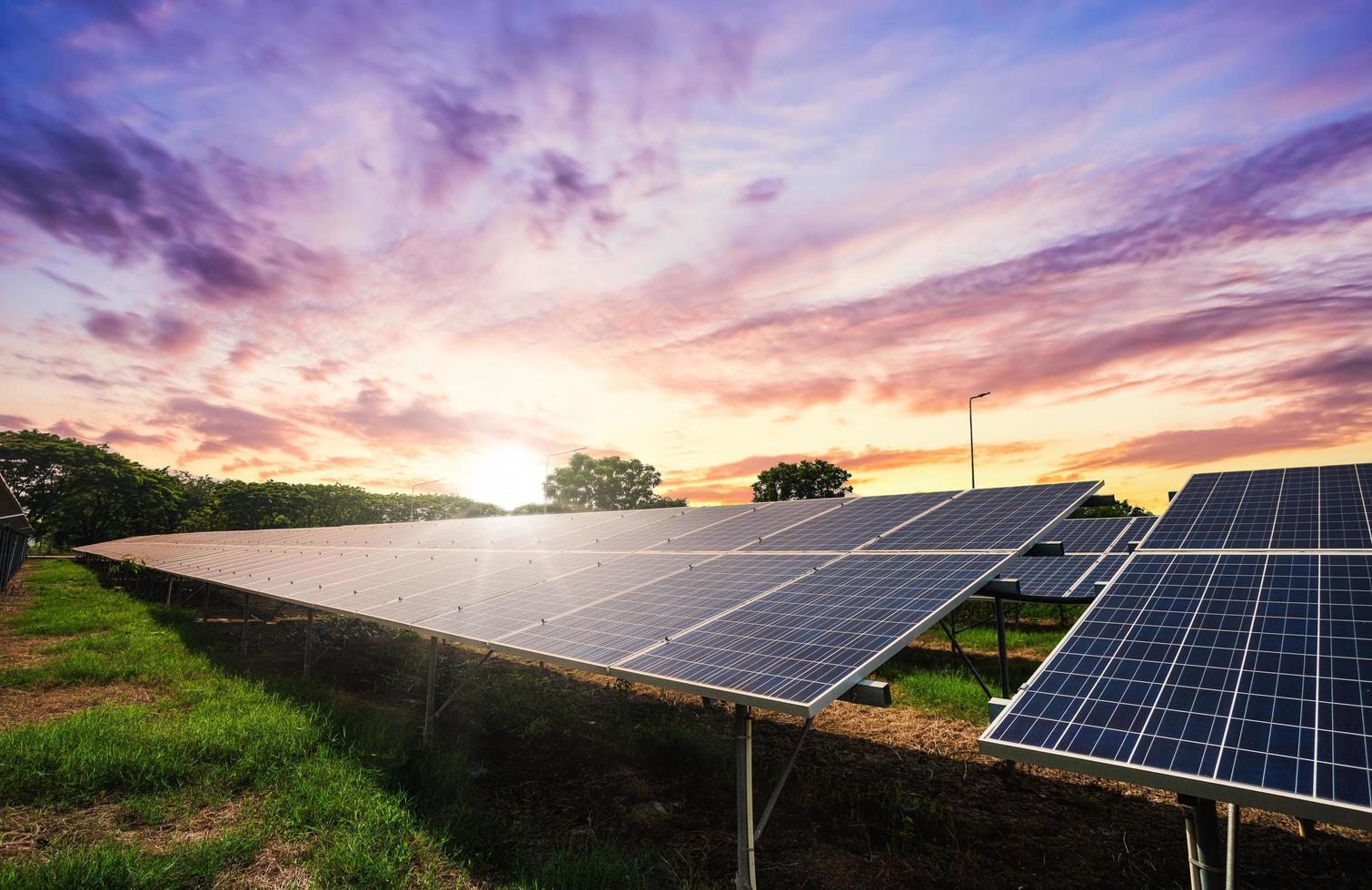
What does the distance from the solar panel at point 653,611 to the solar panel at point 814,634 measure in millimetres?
432

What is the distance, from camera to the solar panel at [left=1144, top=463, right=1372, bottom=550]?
9.54 m

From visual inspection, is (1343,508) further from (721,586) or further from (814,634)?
(721,586)

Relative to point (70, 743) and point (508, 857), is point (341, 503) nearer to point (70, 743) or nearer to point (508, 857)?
point (70, 743)

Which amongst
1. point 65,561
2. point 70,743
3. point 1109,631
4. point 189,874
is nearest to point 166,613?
point 70,743

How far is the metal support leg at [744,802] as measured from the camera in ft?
22.0

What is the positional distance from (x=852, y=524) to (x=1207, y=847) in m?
9.56

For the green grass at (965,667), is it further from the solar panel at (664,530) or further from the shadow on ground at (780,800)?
the solar panel at (664,530)

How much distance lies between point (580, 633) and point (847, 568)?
15.5 ft

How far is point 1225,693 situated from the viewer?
18.7 feet

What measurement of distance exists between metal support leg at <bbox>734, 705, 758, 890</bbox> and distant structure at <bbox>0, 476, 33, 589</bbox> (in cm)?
3115

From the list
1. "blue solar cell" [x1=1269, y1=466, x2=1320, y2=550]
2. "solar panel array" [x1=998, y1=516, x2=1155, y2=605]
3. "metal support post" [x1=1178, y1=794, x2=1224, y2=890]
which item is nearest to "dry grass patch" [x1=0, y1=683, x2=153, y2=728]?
"metal support post" [x1=1178, y1=794, x2=1224, y2=890]

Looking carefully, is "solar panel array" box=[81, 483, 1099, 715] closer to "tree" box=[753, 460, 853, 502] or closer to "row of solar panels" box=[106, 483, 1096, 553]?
"row of solar panels" box=[106, 483, 1096, 553]

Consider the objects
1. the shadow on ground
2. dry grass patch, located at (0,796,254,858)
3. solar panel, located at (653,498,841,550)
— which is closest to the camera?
dry grass patch, located at (0,796,254,858)

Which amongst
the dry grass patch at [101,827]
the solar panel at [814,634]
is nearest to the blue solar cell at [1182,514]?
the solar panel at [814,634]
